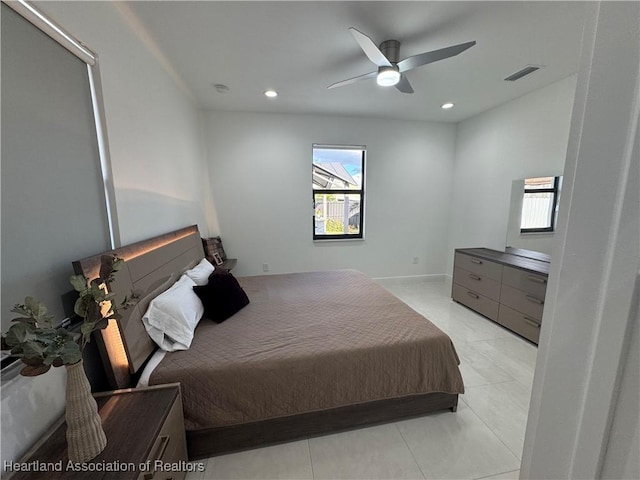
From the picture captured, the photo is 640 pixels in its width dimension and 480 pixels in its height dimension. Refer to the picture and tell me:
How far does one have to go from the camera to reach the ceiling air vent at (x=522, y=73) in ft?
7.91

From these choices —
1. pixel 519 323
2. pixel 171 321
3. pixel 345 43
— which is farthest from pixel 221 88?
pixel 519 323

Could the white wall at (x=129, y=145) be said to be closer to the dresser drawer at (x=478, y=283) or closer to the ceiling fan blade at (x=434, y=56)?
the ceiling fan blade at (x=434, y=56)

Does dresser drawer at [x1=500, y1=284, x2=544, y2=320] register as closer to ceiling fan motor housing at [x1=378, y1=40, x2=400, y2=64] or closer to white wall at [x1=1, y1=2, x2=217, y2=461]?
ceiling fan motor housing at [x1=378, y1=40, x2=400, y2=64]

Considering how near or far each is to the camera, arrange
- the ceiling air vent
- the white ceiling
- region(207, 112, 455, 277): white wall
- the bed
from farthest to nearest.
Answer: region(207, 112, 455, 277): white wall
the ceiling air vent
the white ceiling
the bed

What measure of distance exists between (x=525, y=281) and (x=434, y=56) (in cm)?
232

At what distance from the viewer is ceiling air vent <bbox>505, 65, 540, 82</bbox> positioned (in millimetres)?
2411

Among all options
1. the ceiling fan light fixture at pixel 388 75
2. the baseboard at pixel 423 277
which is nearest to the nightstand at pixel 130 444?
the ceiling fan light fixture at pixel 388 75

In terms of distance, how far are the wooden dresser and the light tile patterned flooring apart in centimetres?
78

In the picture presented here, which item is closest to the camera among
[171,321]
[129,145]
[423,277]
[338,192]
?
[171,321]

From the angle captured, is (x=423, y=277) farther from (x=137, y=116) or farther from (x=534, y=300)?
(x=137, y=116)

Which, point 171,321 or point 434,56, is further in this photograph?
point 434,56

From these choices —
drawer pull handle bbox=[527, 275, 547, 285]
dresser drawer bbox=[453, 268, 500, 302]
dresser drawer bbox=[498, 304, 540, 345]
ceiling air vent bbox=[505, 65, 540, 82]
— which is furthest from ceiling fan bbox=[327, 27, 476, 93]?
dresser drawer bbox=[498, 304, 540, 345]

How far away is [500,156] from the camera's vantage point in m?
3.45

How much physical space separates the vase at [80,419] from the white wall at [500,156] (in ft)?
13.1
